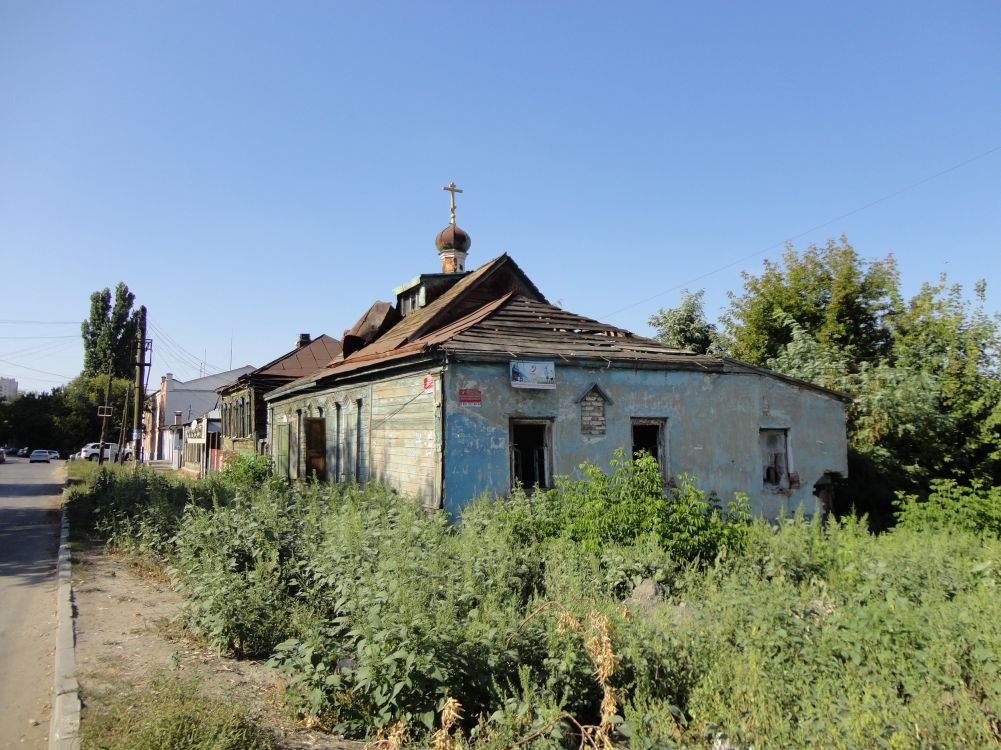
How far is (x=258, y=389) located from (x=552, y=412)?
1791 cm

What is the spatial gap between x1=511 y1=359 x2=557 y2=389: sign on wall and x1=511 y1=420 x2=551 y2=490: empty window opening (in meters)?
0.68

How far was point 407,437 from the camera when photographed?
37.0 ft

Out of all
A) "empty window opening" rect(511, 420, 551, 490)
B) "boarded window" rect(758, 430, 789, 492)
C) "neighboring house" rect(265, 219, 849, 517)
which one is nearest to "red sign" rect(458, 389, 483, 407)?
"neighboring house" rect(265, 219, 849, 517)

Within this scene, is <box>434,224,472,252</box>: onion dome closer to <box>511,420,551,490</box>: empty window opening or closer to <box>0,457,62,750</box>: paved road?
<box>511,420,551,490</box>: empty window opening

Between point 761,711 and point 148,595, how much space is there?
7814mm

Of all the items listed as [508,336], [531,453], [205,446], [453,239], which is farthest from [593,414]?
[205,446]

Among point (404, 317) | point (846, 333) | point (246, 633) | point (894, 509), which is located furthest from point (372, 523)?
point (846, 333)

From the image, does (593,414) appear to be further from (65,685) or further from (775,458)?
(65,685)

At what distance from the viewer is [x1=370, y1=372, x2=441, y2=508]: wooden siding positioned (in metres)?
10.2

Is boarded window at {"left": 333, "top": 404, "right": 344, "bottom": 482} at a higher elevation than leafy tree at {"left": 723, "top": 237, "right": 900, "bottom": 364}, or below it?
below

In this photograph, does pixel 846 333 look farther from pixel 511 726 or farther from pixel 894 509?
pixel 511 726

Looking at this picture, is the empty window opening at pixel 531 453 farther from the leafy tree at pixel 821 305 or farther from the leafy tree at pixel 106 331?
the leafy tree at pixel 106 331

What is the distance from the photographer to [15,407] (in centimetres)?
7119

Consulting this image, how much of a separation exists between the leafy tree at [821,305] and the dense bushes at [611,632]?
15165 millimetres
